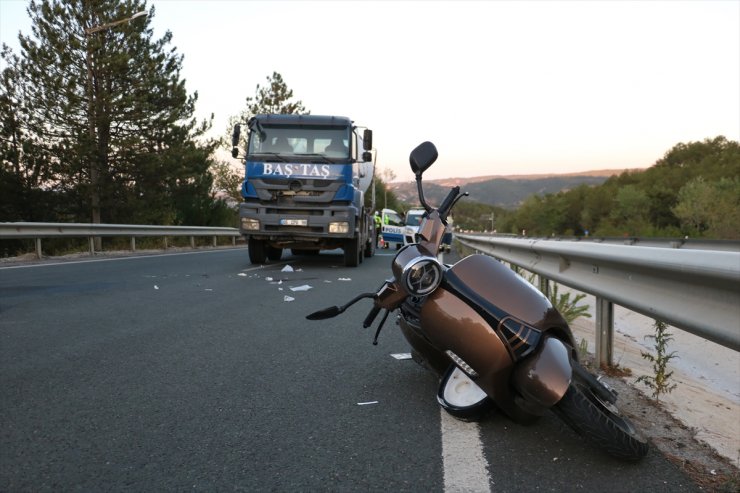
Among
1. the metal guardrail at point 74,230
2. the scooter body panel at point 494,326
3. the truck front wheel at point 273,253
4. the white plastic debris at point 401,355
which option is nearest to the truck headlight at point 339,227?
the truck front wheel at point 273,253

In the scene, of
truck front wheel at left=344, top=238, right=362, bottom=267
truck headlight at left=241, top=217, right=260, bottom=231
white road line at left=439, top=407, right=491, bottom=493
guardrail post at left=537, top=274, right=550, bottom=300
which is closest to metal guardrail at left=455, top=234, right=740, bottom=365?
white road line at left=439, top=407, right=491, bottom=493

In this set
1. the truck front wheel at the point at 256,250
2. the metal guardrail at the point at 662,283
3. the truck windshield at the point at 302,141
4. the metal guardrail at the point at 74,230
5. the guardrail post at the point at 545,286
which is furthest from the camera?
the truck front wheel at the point at 256,250

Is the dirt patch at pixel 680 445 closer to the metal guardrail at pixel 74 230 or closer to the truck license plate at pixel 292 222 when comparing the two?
the truck license plate at pixel 292 222

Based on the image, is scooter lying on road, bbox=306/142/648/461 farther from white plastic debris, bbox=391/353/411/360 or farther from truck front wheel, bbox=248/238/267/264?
truck front wheel, bbox=248/238/267/264

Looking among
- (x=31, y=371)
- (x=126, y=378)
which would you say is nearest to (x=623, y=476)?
(x=126, y=378)

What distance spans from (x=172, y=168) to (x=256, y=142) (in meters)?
15.4

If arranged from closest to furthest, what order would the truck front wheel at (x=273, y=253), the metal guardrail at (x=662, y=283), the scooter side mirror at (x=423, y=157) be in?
1. the metal guardrail at (x=662, y=283)
2. the scooter side mirror at (x=423, y=157)
3. the truck front wheel at (x=273, y=253)

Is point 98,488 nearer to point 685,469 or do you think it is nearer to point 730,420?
point 685,469

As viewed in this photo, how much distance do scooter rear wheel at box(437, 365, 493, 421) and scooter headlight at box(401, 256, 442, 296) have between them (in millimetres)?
606

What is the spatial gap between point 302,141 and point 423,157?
31.5 ft

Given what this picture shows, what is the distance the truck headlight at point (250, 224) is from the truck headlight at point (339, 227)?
1.48 m

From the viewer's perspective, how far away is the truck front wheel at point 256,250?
40.8 ft

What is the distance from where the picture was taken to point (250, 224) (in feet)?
37.7

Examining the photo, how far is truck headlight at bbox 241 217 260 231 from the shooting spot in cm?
1145
